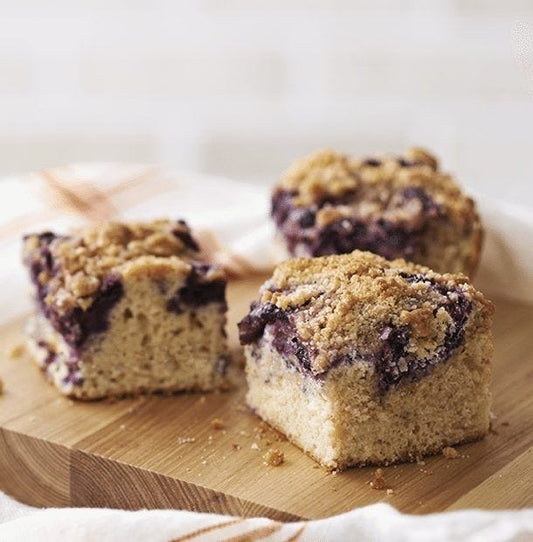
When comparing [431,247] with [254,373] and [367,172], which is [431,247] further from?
[254,373]

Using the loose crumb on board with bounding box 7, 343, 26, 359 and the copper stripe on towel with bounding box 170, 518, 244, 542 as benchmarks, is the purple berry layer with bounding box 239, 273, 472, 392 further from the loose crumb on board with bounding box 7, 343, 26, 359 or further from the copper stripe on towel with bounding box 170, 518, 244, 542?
the loose crumb on board with bounding box 7, 343, 26, 359

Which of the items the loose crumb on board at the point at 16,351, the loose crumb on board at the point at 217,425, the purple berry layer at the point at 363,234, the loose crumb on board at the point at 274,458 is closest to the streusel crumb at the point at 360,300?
the loose crumb on board at the point at 274,458

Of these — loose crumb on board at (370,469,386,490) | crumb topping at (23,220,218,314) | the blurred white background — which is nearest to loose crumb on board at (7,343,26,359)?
crumb topping at (23,220,218,314)

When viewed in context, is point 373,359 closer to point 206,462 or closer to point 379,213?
point 206,462

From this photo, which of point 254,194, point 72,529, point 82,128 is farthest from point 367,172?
point 82,128

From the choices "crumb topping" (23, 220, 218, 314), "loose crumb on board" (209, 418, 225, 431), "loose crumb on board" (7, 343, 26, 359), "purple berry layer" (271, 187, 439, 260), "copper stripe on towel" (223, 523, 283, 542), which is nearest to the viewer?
"copper stripe on towel" (223, 523, 283, 542)

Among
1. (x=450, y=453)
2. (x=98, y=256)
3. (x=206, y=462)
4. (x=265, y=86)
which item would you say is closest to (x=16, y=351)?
(x=98, y=256)
